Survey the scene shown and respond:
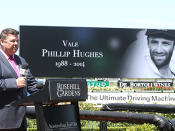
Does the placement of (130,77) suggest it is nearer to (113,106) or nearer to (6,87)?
(113,106)

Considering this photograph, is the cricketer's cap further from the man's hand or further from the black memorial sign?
the man's hand

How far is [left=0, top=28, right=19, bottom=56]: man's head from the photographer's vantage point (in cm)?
299

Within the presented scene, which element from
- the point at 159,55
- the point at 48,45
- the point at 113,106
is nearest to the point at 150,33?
the point at 159,55

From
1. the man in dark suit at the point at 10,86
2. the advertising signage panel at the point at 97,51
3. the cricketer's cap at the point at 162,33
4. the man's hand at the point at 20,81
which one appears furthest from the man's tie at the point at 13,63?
the cricketer's cap at the point at 162,33

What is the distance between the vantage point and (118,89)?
20250 mm

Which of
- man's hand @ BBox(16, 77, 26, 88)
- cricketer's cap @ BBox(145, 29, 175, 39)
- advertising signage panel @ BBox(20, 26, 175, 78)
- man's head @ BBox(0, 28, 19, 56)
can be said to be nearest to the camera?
man's hand @ BBox(16, 77, 26, 88)

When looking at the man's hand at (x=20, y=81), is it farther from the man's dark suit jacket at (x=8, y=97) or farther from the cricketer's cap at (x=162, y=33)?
the cricketer's cap at (x=162, y=33)

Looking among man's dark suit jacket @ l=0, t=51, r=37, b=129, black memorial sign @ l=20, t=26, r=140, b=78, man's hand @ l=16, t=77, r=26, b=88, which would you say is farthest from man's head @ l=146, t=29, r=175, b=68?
man's hand @ l=16, t=77, r=26, b=88

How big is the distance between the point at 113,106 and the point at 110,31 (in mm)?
17069

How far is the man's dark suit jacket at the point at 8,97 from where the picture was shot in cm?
287

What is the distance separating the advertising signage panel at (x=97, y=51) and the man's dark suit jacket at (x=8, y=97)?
17491 mm

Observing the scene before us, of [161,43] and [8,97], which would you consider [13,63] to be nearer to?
[8,97]

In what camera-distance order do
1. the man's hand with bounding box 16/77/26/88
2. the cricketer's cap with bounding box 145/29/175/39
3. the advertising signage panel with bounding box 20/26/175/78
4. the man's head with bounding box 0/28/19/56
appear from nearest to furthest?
the man's hand with bounding box 16/77/26/88 → the man's head with bounding box 0/28/19/56 → the advertising signage panel with bounding box 20/26/175/78 → the cricketer's cap with bounding box 145/29/175/39

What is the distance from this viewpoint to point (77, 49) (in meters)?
21.1
